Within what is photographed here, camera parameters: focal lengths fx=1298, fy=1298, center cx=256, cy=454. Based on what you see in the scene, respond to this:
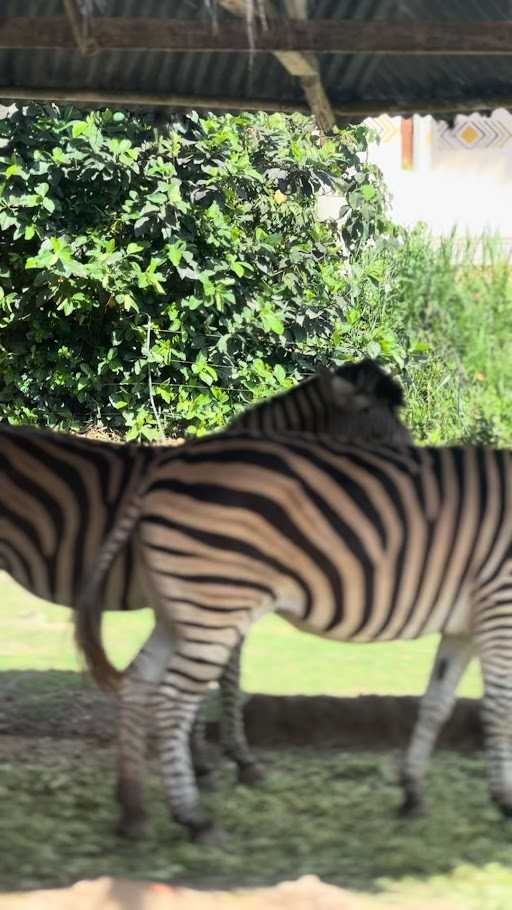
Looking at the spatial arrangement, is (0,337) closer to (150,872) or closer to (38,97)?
(38,97)

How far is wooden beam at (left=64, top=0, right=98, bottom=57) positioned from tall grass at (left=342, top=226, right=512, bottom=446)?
684 cm

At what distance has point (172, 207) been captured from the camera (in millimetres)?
10953

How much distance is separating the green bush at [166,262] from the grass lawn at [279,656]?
352 centimetres

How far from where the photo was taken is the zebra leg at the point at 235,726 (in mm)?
5039


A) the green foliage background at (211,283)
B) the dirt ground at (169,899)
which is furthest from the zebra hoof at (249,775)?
the green foliage background at (211,283)

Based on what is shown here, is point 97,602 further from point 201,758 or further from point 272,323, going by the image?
point 272,323

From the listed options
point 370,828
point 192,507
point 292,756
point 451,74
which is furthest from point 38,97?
point 370,828

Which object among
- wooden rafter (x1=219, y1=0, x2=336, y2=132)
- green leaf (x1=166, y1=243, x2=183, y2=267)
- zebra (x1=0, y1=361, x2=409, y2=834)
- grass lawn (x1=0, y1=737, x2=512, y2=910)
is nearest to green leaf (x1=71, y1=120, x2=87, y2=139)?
green leaf (x1=166, y1=243, x2=183, y2=267)

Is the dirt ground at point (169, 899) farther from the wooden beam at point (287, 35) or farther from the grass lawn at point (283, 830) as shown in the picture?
the wooden beam at point (287, 35)

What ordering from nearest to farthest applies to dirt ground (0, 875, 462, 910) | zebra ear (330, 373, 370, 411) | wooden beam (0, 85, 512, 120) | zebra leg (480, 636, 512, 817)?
dirt ground (0, 875, 462, 910) < zebra leg (480, 636, 512, 817) < zebra ear (330, 373, 370, 411) < wooden beam (0, 85, 512, 120)

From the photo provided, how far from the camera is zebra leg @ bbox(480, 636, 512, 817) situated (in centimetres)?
448

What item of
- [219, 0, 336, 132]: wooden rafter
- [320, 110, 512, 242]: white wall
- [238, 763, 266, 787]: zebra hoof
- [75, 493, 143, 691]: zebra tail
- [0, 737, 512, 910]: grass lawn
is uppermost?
[320, 110, 512, 242]: white wall

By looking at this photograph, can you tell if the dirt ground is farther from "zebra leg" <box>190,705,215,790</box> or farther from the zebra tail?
"zebra leg" <box>190,705,215,790</box>

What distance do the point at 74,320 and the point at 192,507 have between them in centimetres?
755
